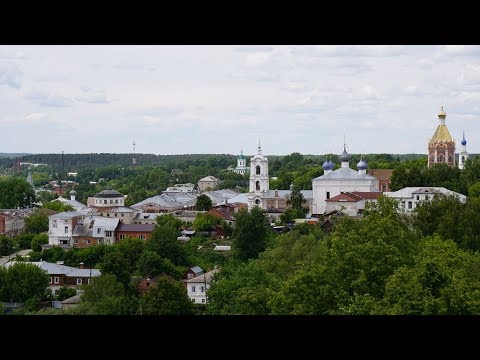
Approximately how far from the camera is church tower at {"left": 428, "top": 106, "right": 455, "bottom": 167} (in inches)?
1959

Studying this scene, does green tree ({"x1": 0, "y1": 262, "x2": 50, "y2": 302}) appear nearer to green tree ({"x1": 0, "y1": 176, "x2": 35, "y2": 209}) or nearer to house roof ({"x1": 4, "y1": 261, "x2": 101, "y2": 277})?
house roof ({"x1": 4, "y1": 261, "x2": 101, "y2": 277})

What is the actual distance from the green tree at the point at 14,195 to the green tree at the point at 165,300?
32.2 meters

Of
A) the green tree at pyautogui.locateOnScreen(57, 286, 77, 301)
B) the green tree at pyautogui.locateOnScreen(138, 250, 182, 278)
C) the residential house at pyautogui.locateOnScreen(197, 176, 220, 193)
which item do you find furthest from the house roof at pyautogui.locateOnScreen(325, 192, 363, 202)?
the residential house at pyautogui.locateOnScreen(197, 176, 220, 193)

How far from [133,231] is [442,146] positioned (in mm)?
22477

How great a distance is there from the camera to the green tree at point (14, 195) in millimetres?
48781

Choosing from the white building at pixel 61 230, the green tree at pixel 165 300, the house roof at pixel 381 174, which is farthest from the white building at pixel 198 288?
the house roof at pixel 381 174

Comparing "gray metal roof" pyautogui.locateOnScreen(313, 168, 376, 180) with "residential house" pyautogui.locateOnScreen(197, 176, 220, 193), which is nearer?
"gray metal roof" pyautogui.locateOnScreen(313, 168, 376, 180)

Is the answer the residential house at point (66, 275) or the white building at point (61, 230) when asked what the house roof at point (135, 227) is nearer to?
the white building at point (61, 230)

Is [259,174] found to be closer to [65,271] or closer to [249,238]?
[249,238]

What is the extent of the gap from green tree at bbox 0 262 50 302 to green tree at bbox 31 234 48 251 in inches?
382

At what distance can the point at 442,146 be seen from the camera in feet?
164

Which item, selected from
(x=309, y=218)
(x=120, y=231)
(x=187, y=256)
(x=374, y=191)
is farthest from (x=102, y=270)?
(x=374, y=191)

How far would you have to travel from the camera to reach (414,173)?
130 ft
